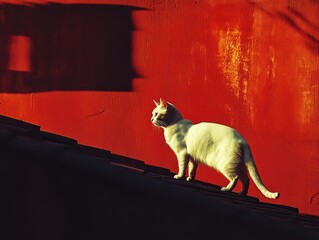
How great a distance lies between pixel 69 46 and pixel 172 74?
1.25 meters

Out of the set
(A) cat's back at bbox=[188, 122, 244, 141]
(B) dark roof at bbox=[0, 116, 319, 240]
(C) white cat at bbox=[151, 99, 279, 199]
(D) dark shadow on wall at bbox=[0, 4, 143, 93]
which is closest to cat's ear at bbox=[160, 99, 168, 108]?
(C) white cat at bbox=[151, 99, 279, 199]

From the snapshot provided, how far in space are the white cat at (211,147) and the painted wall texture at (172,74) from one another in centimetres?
217

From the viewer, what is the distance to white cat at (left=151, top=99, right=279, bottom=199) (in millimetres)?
4109

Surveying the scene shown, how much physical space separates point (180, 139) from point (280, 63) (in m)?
2.48

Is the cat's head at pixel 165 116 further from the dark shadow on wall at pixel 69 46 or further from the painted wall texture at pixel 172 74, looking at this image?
the dark shadow on wall at pixel 69 46

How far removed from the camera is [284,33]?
20.9ft

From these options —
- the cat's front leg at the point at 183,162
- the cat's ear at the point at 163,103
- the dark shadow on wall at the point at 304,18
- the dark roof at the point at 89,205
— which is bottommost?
the cat's front leg at the point at 183,162

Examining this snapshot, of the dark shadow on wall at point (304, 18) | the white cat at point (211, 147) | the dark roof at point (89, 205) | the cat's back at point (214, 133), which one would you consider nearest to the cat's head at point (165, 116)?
the white cat at point (211, 147)

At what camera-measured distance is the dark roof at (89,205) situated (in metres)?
1.16

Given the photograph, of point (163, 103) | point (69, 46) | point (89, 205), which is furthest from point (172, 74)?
point (89, 205)

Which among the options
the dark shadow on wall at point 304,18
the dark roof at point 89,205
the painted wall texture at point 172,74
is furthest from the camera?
the painted wall texture at point 172,74

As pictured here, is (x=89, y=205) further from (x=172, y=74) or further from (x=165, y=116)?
(x=172, y=74)

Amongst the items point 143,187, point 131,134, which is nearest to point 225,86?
point 131,134

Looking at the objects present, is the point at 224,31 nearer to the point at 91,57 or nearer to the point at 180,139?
the point at 91,57
